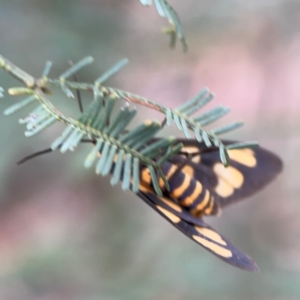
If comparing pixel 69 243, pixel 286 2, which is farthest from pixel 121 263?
pixel 286 2

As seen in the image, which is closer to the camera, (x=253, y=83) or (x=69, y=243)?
(x=69, y=243)

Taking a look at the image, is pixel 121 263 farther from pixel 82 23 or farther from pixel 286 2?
pixel 286 2

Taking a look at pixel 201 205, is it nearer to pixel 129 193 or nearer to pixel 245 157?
pixel 245 157

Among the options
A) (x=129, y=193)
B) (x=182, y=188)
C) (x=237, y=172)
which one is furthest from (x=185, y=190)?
(x=129, y=193)

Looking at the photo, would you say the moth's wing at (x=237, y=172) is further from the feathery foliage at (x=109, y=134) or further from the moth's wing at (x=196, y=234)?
the feathery foliage at (x=109, y=134)

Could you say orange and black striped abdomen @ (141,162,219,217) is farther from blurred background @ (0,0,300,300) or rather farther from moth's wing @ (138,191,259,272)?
blurred background @ (0,0,300,300)

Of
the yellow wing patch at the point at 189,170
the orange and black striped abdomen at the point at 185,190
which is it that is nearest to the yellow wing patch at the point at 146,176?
the orange and black striped abdomen at the point at 185,190

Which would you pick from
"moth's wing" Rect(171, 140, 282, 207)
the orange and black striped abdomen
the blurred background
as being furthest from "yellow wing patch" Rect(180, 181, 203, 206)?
the blurred background

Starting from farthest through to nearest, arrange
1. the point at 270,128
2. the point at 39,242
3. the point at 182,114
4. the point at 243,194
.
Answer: the point at 270,128 → the point at 39,242 → the point at 243,194 → the point at 182,114
